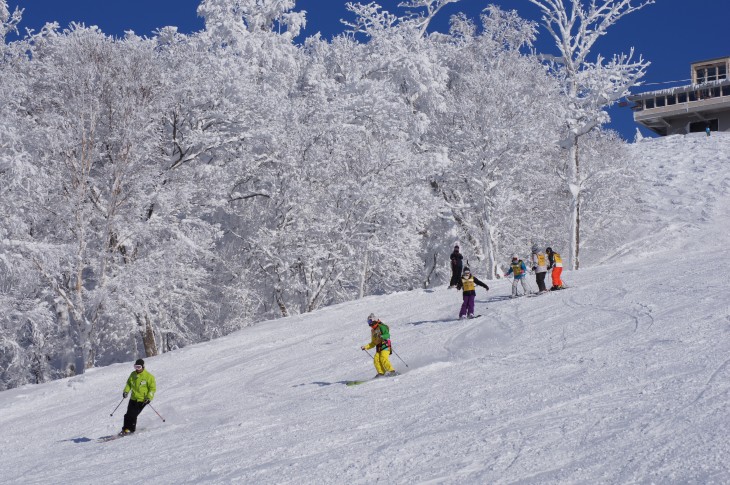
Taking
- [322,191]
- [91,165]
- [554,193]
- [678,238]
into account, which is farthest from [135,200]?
[678,238]

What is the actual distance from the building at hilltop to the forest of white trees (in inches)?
1889

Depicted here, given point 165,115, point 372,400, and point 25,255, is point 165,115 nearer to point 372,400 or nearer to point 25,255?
point 25,255

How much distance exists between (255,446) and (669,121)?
89.9m

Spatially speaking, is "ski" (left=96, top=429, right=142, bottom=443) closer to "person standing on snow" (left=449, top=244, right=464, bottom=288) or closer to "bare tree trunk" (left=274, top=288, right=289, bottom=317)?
"person standing on snow" (left=449, top=244, right=464, bottom=288)

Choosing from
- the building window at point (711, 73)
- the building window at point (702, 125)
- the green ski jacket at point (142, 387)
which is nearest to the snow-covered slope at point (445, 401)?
A: the green ski jacket at point (142, 387)

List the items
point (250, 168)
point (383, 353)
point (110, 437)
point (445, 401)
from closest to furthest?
1. point (445, 401)
2. point (110, 437)
3. point (383, 353)
4. point (250, 168)

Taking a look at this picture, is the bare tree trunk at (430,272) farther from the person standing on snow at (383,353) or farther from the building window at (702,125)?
the building window at (702,125)

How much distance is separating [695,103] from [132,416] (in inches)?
3289

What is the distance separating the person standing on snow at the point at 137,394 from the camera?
12.9 metres

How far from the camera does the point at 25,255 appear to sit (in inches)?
890

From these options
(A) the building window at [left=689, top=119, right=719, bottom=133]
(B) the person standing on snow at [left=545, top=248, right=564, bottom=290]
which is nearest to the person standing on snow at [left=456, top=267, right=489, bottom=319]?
(B) the person standing on snow at [left=545, top=248, right=564, bottom=290]

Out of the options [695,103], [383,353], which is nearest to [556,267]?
[383,353]

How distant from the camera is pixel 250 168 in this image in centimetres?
2916

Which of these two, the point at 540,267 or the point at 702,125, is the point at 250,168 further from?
the point at 702,125
